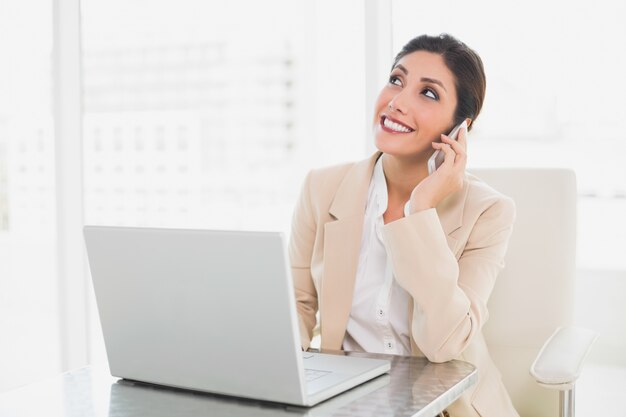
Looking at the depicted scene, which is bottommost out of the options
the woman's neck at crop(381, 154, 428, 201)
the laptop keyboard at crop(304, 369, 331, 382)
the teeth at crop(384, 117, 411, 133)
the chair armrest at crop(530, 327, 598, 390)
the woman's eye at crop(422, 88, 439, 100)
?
the chair armrest at crop(530, 327, 598, 390)

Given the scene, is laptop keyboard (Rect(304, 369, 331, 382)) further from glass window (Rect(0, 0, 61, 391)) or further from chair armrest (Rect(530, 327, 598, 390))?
glass window (Rect(0, 0, 61, 391))

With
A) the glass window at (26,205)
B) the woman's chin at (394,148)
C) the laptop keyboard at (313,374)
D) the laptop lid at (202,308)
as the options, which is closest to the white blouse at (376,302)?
the woman's chin at (394,148)

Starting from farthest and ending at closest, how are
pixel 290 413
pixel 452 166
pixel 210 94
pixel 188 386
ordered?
1. pixel 210 94
2. pixel 452 166
3. pixel 188 386
4. pixel 290 413

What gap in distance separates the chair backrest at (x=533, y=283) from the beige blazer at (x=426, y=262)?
12 cm

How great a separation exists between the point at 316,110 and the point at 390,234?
1.54 meters

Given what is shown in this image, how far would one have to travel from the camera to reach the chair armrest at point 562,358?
4.47 feet

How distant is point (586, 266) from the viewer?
2.56 m

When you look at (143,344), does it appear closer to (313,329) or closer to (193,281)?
(193,281)

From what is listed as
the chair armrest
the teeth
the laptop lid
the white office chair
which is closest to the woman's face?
the teeth

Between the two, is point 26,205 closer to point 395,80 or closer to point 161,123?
point 161,123

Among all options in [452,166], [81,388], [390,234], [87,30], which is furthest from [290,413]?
[87,30]

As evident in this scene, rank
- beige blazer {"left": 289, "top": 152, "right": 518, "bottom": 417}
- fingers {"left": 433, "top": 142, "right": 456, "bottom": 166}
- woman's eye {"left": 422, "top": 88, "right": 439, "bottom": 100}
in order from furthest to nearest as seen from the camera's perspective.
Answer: woman's eye {"left": 422, "top": 88, "right": 439, "bottom": 100}
fingers {"left": 433, "top": 142, "right": 456, "bottom": 166}
beige blazer {"left": 289, "top": 152, "right": 518, "bottom": 417}

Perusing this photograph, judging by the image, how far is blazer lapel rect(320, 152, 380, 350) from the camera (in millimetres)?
1719

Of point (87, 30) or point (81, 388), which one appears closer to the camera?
point (81, 388)
